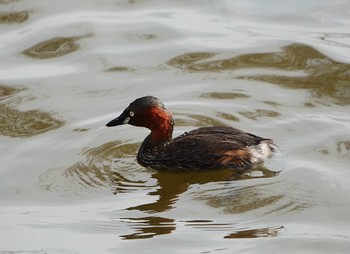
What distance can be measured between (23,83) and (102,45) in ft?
4.30

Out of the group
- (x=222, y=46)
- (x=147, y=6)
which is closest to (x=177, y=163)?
(x=222, y=46)

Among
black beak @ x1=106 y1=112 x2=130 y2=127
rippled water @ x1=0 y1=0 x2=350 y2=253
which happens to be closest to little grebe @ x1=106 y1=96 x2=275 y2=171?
black beak @ x1=106 y1=112 x2=130 y2=127

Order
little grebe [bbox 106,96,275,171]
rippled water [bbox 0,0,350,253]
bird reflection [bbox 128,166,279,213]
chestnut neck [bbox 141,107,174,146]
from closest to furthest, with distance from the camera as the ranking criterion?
rippled water [bbox 0,0,350,253], bird reflection [bbox 128,166,279,213], little grebe [bbox 106,96,275,171], chestnut neck [bbox 141,107,174,146]

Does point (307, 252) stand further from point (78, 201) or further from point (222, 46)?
point (222, 46)

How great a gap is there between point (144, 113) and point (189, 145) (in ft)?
1.68

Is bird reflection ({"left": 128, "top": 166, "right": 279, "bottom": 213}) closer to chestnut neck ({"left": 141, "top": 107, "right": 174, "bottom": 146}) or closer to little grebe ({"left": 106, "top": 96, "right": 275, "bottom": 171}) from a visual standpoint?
little grebe ({"left": 106, "top": 96, "right": 275, "bottom": 171})

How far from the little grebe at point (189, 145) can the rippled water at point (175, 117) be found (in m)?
0.12

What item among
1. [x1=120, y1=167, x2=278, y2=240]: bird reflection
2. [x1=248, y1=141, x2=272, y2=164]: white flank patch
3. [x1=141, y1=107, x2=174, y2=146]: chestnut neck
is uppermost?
[x1=141, y1=107, x2=174, y2=146]: chestnut neck

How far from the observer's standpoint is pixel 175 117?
919cm

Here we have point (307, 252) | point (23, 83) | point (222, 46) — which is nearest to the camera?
point (307, 252)

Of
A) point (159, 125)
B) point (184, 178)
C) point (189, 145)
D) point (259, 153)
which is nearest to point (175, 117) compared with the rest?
point (159, 125)

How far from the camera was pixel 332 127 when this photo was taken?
874cm

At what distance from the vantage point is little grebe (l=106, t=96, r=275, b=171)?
818cm

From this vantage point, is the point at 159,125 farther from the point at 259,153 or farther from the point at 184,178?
the point at 259,153
